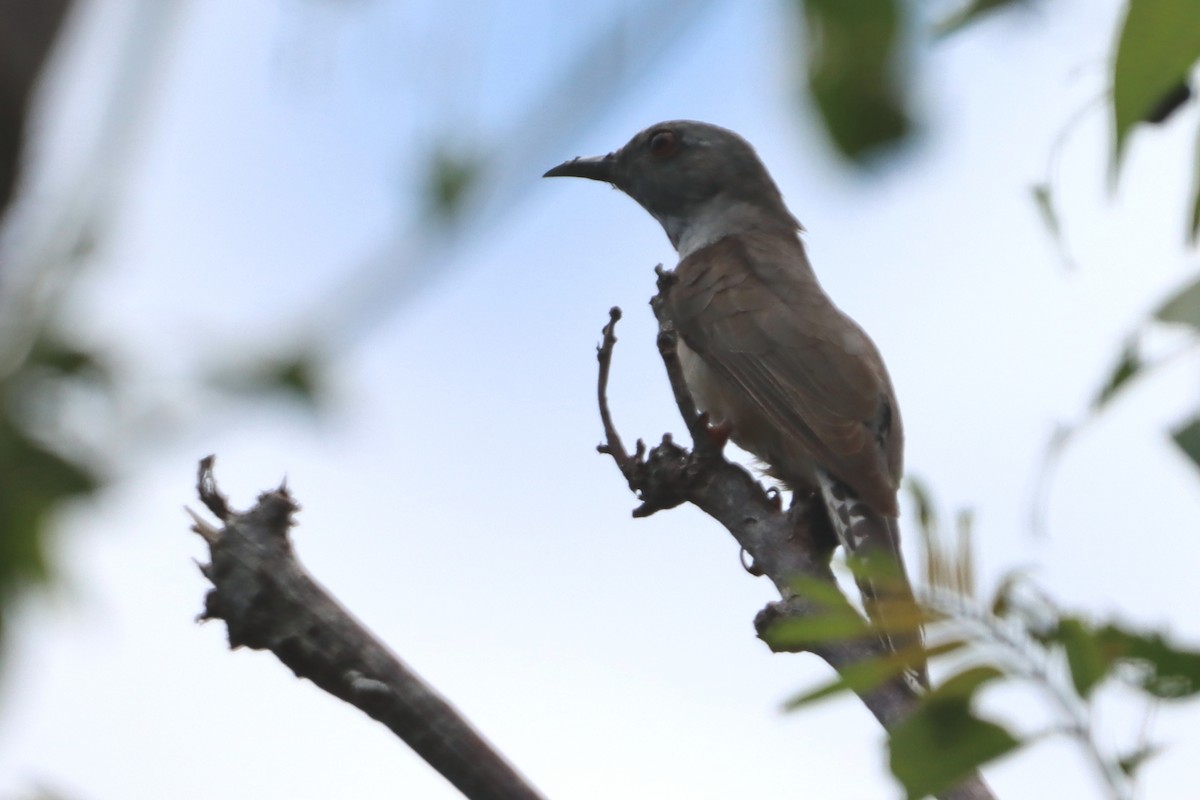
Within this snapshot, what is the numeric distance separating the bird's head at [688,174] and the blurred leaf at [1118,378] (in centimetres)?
628

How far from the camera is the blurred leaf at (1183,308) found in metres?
1.37

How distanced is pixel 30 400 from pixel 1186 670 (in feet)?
6.33

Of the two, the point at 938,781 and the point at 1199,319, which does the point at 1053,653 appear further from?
the point at 1199,319

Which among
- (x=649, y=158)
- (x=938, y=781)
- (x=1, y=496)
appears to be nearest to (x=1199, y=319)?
(x=938, y=781)

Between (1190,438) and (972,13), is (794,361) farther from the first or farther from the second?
(1190,438)

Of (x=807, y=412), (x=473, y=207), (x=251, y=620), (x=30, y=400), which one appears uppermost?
(x=807, y=412)

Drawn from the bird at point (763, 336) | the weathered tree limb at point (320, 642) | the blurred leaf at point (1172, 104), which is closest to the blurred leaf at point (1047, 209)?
the blurred leaf at point (1172, 104)

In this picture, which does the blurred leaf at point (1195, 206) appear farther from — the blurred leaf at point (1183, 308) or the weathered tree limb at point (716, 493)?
the weathered tree limb at point (716, 493)

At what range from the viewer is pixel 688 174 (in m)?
7.73

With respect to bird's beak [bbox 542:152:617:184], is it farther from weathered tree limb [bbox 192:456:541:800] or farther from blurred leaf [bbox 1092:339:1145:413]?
blurred leaf [bbox 1092:339:1145:413]

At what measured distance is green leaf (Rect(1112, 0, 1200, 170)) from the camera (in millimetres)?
1401

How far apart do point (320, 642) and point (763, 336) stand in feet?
14.1

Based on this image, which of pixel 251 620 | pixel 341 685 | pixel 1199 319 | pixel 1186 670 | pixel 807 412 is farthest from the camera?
pixel 807 412

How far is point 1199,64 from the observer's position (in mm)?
1479
